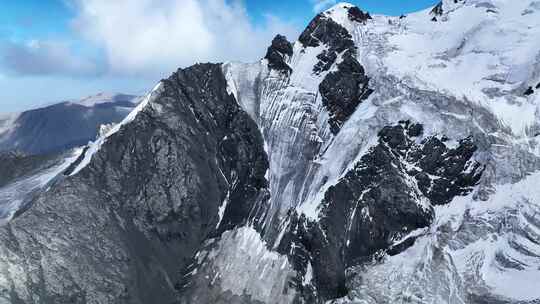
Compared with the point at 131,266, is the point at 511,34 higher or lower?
higher

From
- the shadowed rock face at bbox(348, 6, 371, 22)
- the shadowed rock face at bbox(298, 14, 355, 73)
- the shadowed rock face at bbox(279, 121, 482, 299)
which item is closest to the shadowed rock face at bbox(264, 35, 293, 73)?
the shadowed rock face at bbox(298, 14, 355, 73)

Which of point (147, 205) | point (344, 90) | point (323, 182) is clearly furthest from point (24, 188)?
point (344, 90)

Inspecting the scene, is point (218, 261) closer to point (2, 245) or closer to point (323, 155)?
point (323, 155)

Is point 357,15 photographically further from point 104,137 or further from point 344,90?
point 104,137

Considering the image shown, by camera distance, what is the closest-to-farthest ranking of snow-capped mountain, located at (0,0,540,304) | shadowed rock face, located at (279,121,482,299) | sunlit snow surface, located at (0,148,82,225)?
snow-capped mountain, located at (0,0,540,304) → shadowed rock face, located at (279,121,482,299) → sunlit snow surface, located at (0,148,82,225)

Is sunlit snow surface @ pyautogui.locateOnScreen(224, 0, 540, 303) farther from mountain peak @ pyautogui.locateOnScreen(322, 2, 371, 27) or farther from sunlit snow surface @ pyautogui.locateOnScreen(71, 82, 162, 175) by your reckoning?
sunlit snow surface @ pyautogui.locateOnScreen(71, 82, 162, 175)

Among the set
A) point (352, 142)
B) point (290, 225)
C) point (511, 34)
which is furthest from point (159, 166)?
point (511, 34)
